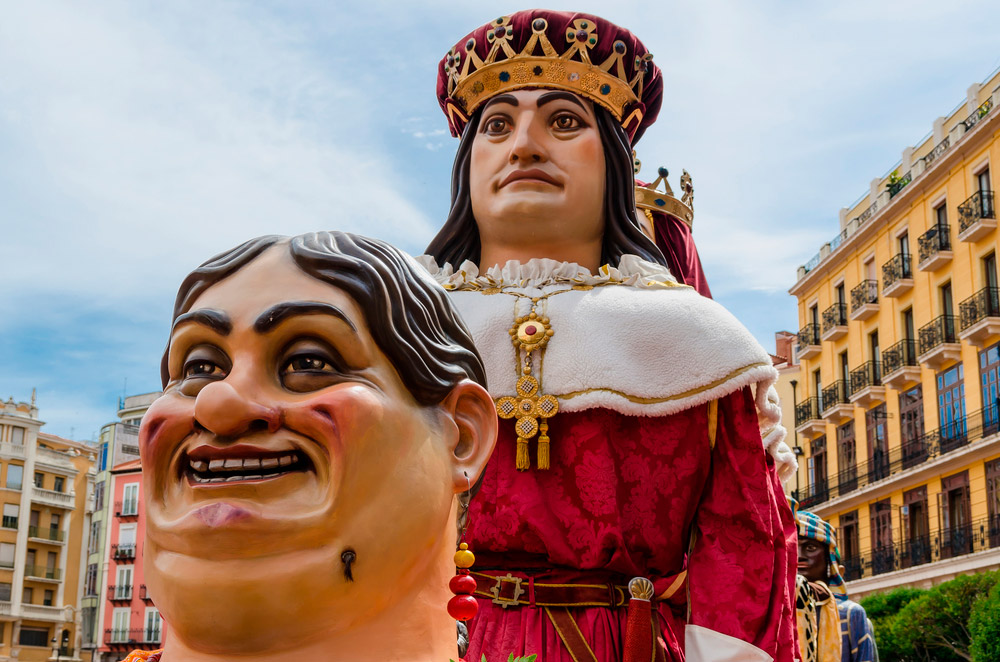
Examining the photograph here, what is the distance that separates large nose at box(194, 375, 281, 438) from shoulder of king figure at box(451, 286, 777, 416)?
1308mm

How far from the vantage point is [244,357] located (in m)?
1.88

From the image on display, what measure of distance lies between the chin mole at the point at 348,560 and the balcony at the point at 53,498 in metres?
55.6

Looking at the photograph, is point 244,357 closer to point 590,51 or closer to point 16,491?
point 590,51

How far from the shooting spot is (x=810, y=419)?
37.9m

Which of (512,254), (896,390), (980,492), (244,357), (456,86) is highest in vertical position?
(896,390)

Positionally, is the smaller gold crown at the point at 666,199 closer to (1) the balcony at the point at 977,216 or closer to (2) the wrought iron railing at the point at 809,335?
(1) the balcony at the point at 977,216

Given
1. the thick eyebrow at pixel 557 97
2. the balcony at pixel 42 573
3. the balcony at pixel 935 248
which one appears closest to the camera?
the thick eyebrow at pixel 557 97

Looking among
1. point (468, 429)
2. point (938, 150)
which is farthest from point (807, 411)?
point (468, 429)

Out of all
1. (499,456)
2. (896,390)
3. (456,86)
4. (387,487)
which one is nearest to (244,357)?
(387,487)

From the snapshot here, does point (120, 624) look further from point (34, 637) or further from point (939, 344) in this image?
point (939, 344)

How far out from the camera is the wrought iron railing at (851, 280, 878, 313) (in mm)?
34281

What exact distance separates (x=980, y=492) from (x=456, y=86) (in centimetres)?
2750

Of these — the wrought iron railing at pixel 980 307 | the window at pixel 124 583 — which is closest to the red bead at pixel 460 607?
the wrought iron railing at pixel 980 307

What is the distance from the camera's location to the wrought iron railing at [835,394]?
35906 millimetres
